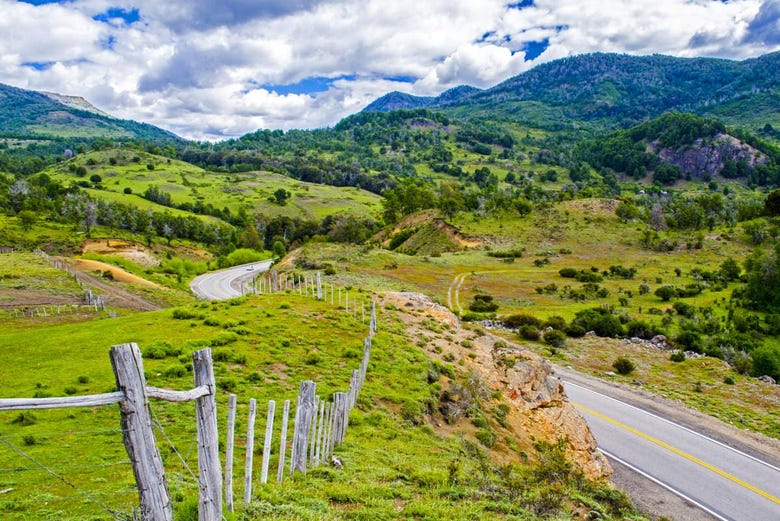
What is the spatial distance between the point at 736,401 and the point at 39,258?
89.3 metres

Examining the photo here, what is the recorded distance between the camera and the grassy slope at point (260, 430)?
9.74 meters

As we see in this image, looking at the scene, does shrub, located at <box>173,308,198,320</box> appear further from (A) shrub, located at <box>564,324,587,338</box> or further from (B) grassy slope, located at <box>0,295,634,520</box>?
(A) shrub, located at <box>564,324,587,338</box>

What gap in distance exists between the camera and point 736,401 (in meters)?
33.9

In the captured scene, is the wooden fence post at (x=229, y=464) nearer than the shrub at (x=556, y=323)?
Yes

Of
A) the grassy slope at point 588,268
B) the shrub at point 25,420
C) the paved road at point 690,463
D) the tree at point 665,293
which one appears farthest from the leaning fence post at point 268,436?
the tree at point 665,293

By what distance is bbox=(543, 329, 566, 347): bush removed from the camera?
46.9 metres

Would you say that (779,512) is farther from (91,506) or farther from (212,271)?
(212,271)

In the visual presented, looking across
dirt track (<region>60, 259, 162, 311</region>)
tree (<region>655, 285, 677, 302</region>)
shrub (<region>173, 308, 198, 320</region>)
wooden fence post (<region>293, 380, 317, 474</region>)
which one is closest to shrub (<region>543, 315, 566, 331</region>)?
tree (<region>655, 285, 677, 302</region>)

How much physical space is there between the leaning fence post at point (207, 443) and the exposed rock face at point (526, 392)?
16717 mm

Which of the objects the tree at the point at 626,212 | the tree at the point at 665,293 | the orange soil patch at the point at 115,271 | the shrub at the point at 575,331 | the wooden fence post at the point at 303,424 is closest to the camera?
the wooden fence post at the point at 303,424

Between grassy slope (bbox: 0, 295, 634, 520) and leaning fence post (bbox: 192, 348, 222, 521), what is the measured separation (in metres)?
0.77

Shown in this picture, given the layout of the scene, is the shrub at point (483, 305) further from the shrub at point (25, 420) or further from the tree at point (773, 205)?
the tree at point (773, 205)

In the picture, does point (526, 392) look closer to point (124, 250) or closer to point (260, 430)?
point (260, 430)

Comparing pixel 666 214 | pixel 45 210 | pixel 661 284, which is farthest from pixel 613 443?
pixel 45 210
